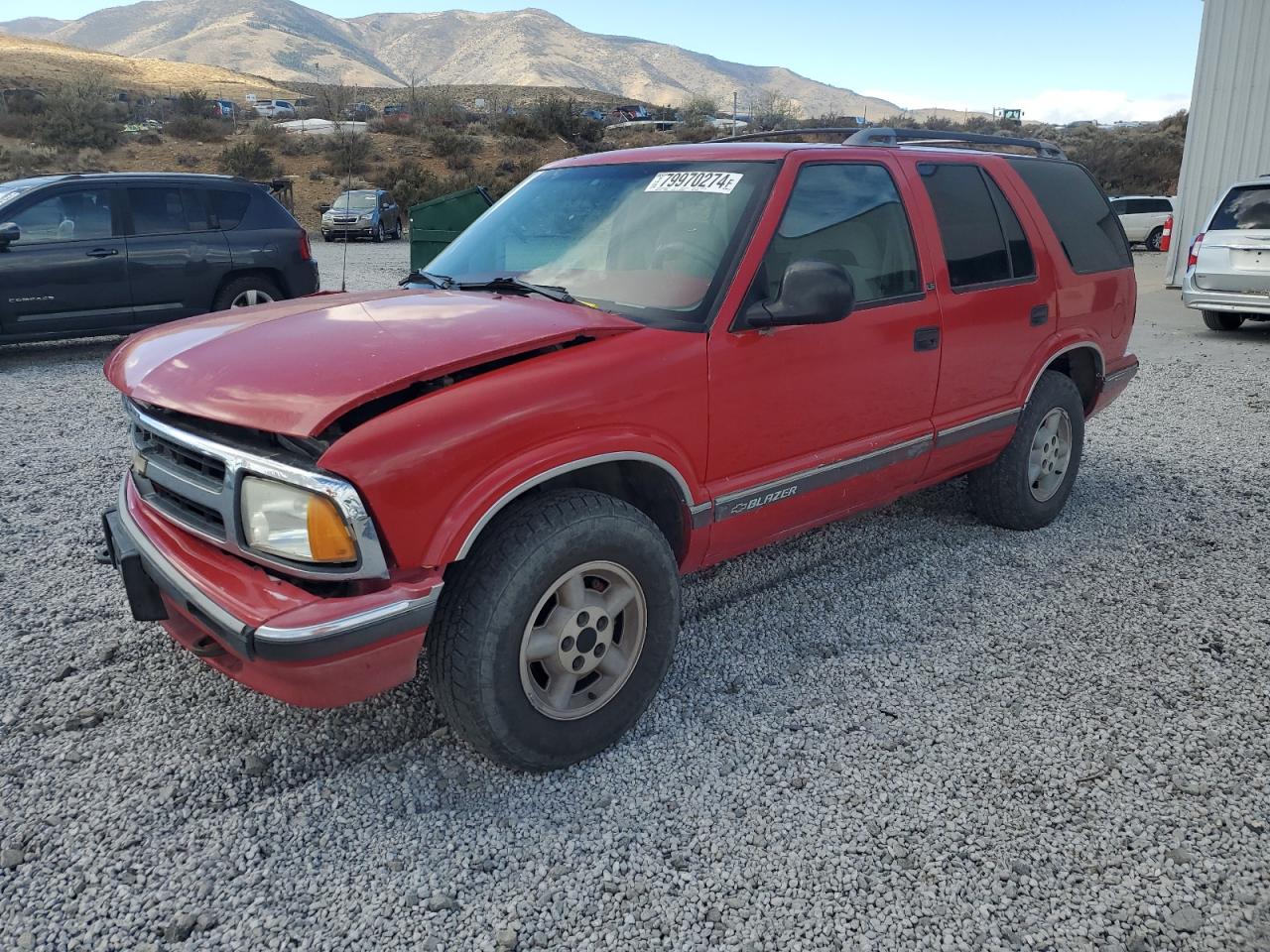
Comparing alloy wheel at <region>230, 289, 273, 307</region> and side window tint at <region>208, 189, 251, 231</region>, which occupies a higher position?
side window tint at <region>208, 189, 251, 231</region>

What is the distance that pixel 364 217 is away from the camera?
24.0 metres

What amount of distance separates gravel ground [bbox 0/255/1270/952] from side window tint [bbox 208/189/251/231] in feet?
20.6

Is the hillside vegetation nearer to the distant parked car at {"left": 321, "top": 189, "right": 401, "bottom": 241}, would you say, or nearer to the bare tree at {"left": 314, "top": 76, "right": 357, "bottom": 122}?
the bare tree at {"left": 314, "top": 76, "right": 357, "bottom": 122}

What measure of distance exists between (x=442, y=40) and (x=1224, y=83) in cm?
18895

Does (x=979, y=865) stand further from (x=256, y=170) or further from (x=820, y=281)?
(x=256, y=170)

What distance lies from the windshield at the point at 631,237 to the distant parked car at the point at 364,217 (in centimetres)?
2125

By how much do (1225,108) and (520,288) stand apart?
15.4 metres

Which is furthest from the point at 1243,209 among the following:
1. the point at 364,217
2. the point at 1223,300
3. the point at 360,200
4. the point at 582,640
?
the point at 360,200

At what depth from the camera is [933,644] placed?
11.6 ft

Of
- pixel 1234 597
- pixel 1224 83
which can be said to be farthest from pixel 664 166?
pixel 1224 83

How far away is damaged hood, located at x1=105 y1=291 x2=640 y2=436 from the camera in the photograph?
237 centimetres

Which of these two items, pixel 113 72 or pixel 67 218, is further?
pixel 113 72

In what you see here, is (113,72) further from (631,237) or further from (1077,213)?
(631,237)

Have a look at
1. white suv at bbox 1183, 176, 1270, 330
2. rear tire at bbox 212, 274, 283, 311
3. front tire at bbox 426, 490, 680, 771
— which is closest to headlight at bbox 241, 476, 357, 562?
front tire at bbox 426, 490, 680, 771
